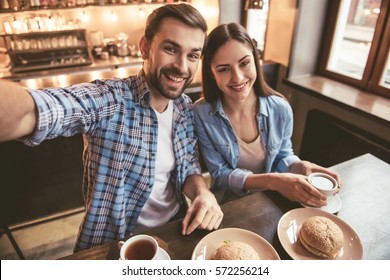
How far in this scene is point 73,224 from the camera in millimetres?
2459

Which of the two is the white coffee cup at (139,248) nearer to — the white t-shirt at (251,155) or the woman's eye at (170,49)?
the woman's eye at (170,49)

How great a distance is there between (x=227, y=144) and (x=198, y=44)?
59 cm

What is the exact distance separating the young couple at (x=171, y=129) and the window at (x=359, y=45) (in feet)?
4.58

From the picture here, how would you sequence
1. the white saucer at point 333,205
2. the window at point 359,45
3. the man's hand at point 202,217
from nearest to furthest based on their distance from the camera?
the man's hand at point 202,217 → the white saucer at point 333,205 → the window at point 359,45

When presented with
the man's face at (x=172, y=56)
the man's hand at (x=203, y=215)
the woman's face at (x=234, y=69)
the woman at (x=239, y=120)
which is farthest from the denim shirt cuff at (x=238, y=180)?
the man's face at (x=172, y=56)

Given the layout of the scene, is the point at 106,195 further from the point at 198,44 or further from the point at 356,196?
the point at 356,196

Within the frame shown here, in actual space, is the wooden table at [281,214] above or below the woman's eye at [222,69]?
below

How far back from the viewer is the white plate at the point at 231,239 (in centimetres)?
96

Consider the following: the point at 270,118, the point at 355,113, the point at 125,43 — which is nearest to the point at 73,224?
the point at 270,118

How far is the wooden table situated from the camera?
0.99m

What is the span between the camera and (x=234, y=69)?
57.9 inches

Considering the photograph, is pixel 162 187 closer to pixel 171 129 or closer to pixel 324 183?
pixel 171 129

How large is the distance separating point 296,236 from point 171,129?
0.73 metres

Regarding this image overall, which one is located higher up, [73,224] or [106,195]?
[106,195]
